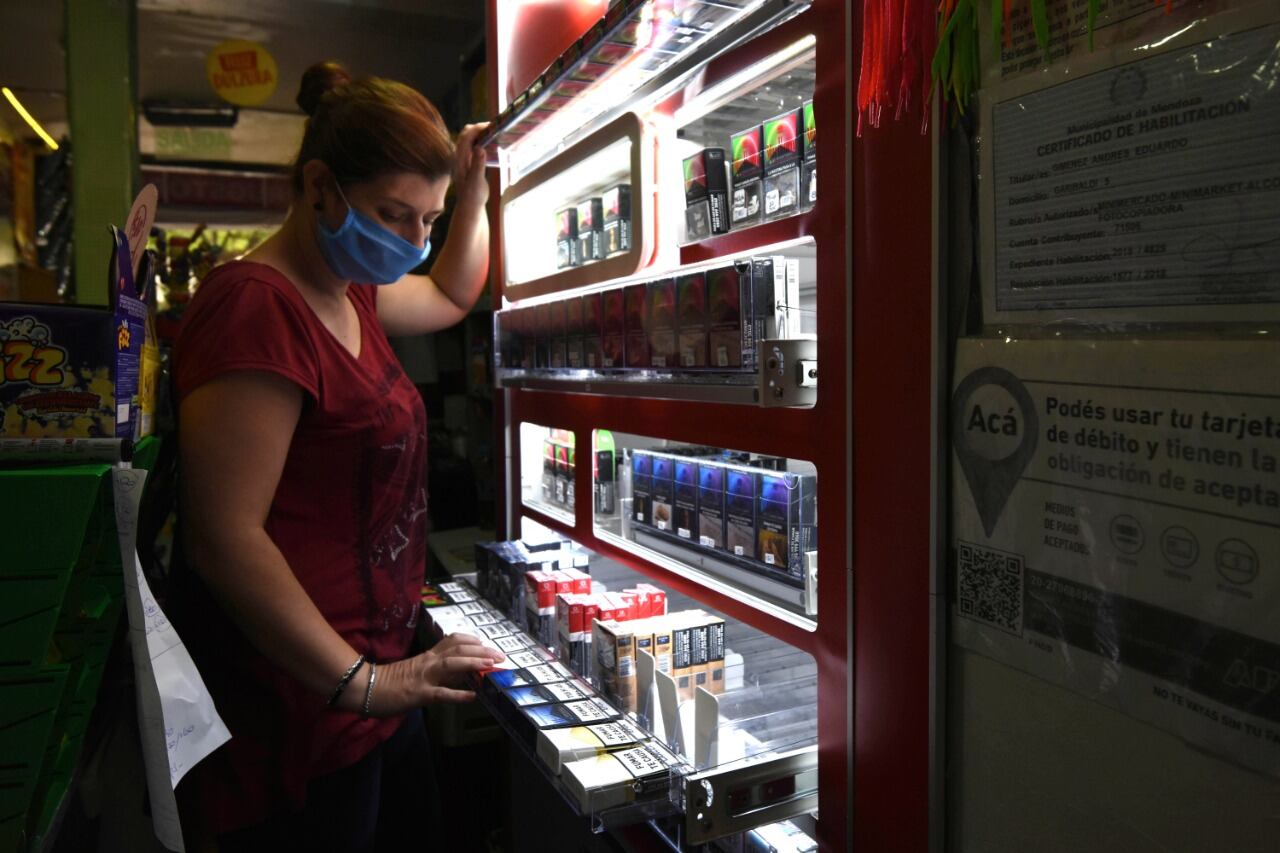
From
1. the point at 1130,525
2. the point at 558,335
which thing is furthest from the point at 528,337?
the point at 1130,525

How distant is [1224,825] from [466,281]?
2.03m

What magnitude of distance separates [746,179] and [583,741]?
1010 millimetres

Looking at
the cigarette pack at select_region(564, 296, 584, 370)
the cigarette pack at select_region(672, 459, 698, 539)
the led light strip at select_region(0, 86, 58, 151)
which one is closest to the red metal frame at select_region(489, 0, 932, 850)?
the cigarette pack at select_region(672, 459, 698, 539)

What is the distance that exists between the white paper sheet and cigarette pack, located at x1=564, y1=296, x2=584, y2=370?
114cm

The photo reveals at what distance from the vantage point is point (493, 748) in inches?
141

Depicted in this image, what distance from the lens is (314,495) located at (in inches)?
67.0

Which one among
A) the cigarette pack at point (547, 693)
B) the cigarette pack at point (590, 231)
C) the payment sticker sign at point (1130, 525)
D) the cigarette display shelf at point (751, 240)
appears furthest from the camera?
the cigarette pack at point (590, 231)

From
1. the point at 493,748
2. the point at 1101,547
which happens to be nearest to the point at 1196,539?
the point at 1101,547

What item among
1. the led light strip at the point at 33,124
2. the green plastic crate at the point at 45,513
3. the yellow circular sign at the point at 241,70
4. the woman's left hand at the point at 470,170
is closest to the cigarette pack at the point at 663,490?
the woman's left hand at the point at 470,170

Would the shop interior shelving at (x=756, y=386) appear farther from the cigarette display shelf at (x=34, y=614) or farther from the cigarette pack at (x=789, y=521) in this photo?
the cigarette display shelf at (x=34, y=614)

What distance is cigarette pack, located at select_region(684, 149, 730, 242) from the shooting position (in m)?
1.66

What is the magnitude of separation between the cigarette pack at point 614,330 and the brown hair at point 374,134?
0.45m

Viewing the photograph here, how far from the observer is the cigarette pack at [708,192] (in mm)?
1662

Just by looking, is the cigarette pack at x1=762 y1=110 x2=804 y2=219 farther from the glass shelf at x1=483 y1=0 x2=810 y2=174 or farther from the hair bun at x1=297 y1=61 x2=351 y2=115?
the hair bun at x1=297 y1=61 x2=351 y2=115
